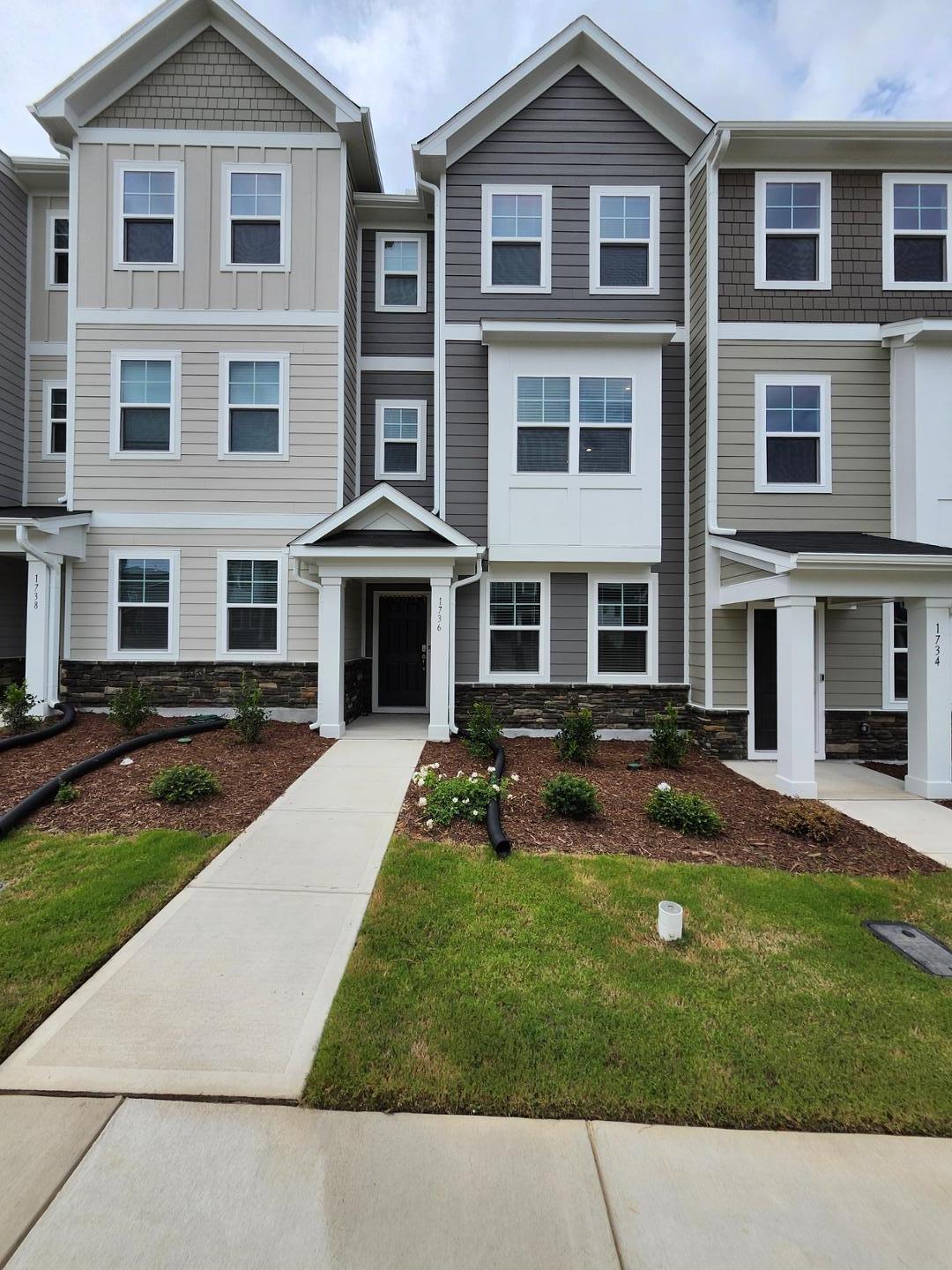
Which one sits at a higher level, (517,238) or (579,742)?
(517,238)

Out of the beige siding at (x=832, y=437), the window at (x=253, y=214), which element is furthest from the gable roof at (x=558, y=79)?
the beige siding at (x=832, y=437)

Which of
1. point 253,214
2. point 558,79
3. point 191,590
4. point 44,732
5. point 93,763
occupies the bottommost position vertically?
point 93,763

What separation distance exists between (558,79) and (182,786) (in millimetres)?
11535

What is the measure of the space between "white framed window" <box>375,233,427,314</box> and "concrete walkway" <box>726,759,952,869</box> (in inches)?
368

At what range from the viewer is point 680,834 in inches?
202

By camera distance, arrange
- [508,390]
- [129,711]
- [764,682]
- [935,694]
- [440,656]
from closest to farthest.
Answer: [935,694] → [129,711] → [764,682] → [440,656] → [508,390]

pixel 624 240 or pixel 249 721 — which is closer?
pixel 249 721

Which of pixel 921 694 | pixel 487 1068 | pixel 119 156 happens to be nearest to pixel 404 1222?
pixel 487 1068

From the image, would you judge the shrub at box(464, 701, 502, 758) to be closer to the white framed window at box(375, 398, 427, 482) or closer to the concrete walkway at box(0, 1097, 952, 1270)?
the white framed window at box(375, 398, 427, 482)

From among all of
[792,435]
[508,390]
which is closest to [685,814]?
[792,435]

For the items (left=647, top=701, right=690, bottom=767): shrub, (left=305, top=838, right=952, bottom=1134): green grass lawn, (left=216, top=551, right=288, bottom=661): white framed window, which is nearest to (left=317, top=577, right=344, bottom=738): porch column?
(left=216, top=551, right=288, bottom=661): white framed window

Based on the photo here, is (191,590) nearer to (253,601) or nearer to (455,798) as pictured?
(253,601)

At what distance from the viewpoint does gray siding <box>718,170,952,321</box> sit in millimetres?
8406

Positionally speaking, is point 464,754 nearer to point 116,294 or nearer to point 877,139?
point 116,294
